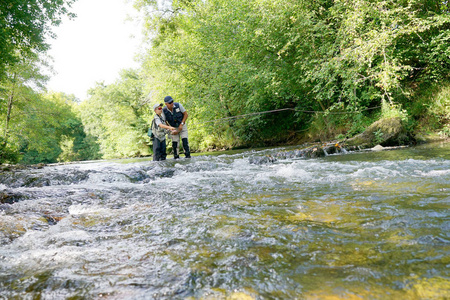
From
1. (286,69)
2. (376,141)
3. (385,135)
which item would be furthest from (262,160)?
(286,69)

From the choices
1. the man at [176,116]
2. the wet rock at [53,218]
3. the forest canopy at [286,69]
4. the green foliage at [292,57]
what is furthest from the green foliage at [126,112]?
the wet rock at [53,218]

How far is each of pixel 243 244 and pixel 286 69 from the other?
40.0ft

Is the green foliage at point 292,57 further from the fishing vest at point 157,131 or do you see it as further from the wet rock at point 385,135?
the fishing vest at point 157,131

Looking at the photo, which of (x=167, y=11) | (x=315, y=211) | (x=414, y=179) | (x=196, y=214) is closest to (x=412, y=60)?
(x=414, y=179)

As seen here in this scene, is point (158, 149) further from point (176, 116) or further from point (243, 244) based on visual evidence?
point (243, 244)

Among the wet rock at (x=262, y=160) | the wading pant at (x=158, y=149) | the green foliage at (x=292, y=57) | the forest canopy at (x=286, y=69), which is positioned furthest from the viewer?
the wading pant at (x=158, y=149)

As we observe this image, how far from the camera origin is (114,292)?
1.51m

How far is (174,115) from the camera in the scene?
9555 millimetres

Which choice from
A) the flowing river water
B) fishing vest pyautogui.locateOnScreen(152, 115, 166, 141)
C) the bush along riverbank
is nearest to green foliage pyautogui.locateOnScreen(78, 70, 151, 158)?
fishing vest pyautogui.locateOnScreen(152, 115, 166, 141)

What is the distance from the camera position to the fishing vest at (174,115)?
31.0ft

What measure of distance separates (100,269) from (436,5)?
13243 millimetres

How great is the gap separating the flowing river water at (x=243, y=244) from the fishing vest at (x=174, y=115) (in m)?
5.79

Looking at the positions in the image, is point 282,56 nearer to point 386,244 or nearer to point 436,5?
point 436,5

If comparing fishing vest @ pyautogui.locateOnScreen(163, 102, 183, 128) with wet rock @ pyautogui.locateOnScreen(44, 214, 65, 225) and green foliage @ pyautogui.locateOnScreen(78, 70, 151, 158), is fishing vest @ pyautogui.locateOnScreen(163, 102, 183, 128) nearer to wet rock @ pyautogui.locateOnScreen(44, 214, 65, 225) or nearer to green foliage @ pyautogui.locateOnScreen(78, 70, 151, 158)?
wet rock @ pyautogui.locateOnScreen(44, 214, 65, 225)
